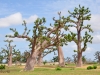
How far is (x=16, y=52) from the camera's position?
69.9 metres

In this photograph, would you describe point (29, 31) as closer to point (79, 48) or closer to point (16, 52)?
point (79, 48)

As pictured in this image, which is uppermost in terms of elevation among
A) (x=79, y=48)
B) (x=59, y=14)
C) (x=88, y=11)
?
(x=88, y=11)

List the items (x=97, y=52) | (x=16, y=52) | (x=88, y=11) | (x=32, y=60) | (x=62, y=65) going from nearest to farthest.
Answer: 1. (x=32, y=60)
2. (x=88, y=11)
3. (x=62, y=65)
4. (x=16, y=52)
5. (x=97, y=52)

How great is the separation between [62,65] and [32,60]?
1679 cm

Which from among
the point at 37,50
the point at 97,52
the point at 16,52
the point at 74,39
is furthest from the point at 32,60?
the point at 97,52

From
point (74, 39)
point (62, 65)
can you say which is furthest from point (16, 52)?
point (74, 39)

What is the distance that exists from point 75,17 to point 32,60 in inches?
611

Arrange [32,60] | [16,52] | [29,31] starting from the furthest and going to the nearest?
[16,52]
[32,60]
[29,31]

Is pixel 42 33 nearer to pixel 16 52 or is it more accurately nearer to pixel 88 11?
pixel 88 11

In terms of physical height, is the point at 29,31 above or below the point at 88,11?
below

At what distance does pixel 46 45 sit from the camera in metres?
33.8

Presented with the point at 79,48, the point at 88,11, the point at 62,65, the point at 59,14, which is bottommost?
the point at 62,65

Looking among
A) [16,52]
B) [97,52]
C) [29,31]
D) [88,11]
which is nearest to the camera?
[29,31]

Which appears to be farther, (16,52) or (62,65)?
(16,52)
